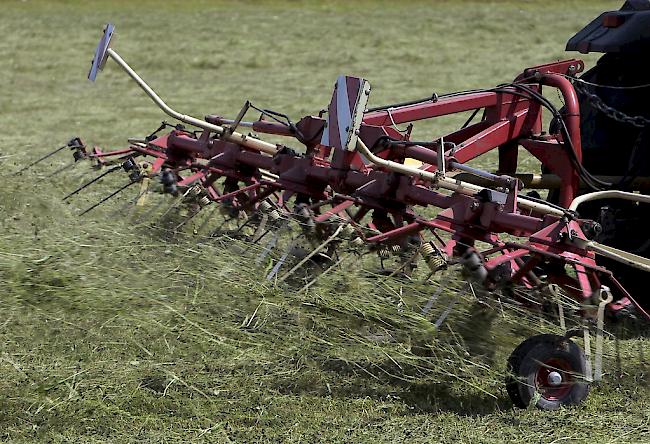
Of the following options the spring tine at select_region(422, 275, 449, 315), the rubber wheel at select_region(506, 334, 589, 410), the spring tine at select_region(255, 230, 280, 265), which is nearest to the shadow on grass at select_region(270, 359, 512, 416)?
the rubber wheel at select_region(506, 334, 589, 410)

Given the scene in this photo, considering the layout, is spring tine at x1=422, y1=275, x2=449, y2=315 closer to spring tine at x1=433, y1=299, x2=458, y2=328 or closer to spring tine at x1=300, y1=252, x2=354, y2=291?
spring tine at x1=433, y1=299, x2=458, y2=328

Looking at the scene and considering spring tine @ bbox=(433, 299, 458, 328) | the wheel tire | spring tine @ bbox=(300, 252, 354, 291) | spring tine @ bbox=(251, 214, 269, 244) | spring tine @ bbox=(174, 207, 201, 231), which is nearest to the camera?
the wheel tire

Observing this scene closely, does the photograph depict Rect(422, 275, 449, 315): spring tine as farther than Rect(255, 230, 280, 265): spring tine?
No

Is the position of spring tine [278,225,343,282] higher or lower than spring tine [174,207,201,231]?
higher

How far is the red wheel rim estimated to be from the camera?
3875 mm

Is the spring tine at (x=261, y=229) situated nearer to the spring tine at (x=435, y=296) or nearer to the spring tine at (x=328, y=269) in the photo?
the spring tine at (x=328, y=269)

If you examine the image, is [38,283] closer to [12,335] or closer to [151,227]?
[12,335]

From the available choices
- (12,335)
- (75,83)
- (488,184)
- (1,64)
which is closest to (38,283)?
(12,335)

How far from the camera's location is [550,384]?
3.90 m

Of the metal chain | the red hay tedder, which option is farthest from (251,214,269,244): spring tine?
the metal chain

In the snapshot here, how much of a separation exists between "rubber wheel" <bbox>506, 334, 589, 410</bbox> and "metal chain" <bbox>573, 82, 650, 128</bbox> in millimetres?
1564

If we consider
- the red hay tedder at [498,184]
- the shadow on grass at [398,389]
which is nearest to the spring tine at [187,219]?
the red hay tedder at [498,184]

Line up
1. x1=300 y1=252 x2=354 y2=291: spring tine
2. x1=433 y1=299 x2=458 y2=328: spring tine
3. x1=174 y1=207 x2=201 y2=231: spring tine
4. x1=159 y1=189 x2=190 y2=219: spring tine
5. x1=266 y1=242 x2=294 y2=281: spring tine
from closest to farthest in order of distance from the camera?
x1=433 y1=299 x2=458 y2=328: spring tine, x1=300 y1=252 x2=354 y2=291: spring tine, x1=266 y1=242 x2=294 y2=281: spring tine, x1=174 y1=207 x2=201 y2=231: spring tine, x1=159 y1=189 x2=190 y2=219: spring tine

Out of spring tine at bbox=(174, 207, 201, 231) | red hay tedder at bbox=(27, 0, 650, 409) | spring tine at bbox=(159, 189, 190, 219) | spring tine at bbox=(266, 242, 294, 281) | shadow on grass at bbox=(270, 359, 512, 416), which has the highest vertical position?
red hay tedder at bbox=(27, 0, 650, 409)
